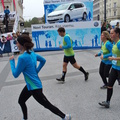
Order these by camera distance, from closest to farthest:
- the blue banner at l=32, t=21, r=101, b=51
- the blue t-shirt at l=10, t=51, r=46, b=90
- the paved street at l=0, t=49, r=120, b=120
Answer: the blue t-shirt at l=10, t=51, r=46, b=90 → the paved street at l=0, t=49, r=120, b=120 → the blue banner at l=32, t=21, r=101, b=51

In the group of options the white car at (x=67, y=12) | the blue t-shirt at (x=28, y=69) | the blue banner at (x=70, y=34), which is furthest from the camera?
the white car at (x=67, y=12)

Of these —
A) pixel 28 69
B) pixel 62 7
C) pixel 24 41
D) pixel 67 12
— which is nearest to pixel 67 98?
pixel 28 69

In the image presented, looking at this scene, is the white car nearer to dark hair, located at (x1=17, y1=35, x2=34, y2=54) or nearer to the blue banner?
the blue banner

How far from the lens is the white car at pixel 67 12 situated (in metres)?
15.0

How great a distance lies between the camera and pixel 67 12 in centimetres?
1505

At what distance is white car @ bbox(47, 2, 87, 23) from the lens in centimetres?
1496

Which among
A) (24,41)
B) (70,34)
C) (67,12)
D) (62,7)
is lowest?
(70,34)

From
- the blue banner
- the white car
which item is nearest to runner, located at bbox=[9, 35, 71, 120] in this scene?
the blue banner

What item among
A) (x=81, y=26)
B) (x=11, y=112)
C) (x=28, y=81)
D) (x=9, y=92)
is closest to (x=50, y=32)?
(x=81, y=26)

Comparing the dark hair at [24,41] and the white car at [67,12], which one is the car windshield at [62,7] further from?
the dark hair at [24,41]

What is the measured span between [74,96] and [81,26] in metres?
8.75

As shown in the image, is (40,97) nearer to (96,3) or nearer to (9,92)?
(9,92)

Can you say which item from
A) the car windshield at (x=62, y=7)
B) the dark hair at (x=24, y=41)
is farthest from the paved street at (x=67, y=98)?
the car windshield at (x=62, y=7)

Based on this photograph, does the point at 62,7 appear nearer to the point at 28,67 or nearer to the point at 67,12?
the point at 67,12
